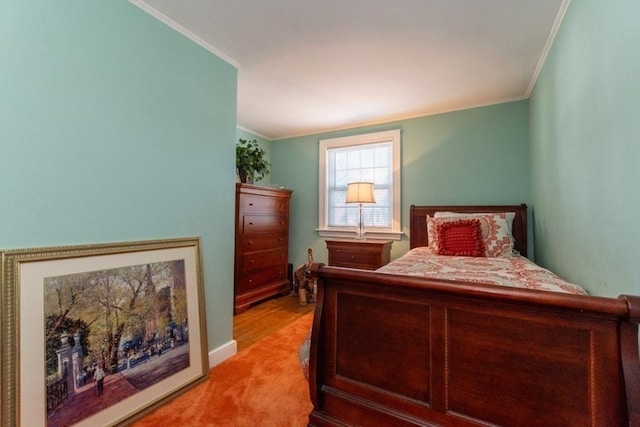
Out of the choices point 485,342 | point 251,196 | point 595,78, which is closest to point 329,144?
point 251,196

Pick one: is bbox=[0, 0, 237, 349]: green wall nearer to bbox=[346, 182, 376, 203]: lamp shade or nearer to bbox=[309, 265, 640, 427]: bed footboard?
bbox=[309, 265, 640, 427]: bed footboard

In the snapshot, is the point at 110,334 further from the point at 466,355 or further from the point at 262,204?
the point at 262,204

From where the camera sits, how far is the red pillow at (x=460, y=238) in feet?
8.11

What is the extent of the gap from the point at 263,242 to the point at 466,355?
2804 millimetres

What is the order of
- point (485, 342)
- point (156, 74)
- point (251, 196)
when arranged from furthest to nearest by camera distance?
point (251, 196)
point (156, 74)
point (485, 342)

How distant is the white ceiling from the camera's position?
1710 millimetres

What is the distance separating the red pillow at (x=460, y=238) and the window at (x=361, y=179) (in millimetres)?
906

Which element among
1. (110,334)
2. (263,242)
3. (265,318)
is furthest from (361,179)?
(110,334)

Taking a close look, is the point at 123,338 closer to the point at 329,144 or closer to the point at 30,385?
the point at 30,385

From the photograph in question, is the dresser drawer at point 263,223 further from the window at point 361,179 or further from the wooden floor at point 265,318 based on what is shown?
the wooden floor at point 265,318

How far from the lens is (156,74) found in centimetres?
175

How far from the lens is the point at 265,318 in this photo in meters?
3.01

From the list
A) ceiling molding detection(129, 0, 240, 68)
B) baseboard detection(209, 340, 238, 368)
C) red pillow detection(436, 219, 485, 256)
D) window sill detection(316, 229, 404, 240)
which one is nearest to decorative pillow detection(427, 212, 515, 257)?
red pillow detection(436, 219, 485, 256)

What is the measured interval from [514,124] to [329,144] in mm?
2119
